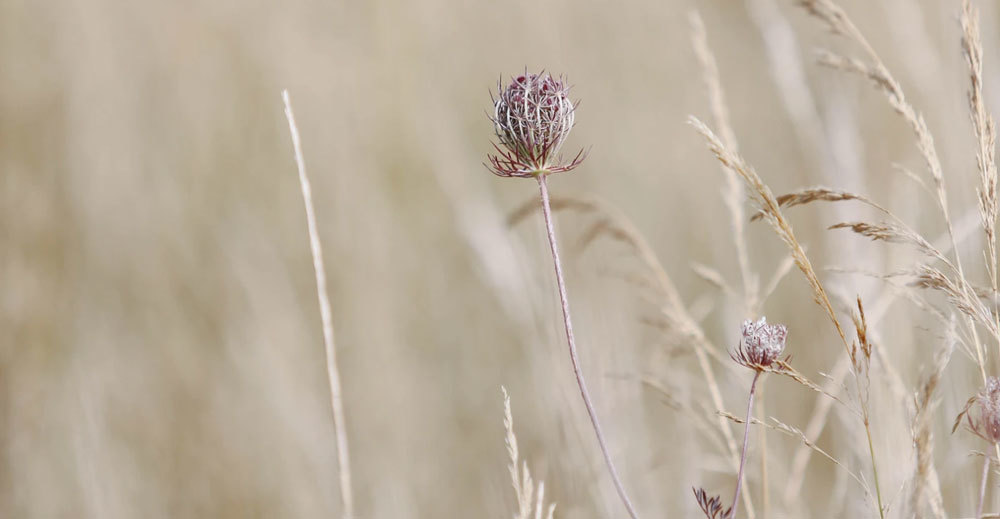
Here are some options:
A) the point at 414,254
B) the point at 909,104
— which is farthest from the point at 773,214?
the point at 414,254

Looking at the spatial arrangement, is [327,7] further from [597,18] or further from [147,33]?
[597,18]

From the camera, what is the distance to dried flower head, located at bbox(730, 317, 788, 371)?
110 centimetres

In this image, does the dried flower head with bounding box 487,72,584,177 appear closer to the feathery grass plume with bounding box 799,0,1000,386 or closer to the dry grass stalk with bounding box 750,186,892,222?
the dry grass stalk with bounding box 750,186,892,222

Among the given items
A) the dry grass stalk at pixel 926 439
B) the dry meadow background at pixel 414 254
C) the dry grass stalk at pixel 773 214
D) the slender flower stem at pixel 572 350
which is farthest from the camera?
the dry meadow background at pixel 414 254

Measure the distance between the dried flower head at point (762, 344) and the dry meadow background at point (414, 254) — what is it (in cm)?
Answer: 59

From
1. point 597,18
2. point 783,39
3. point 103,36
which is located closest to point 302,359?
point 783,39

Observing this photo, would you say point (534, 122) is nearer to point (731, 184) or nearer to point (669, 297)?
point (669, 297)

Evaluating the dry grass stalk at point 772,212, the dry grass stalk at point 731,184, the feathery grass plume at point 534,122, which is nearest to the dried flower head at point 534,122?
the feathery grass plume at point 534,122

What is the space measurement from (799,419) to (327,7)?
12.0 ft

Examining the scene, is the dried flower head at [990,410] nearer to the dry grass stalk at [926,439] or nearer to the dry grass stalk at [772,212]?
the dry grass stalk at [926,439]

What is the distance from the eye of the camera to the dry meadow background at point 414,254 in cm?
254

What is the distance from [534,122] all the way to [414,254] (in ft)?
9.22

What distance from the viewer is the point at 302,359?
3.27m

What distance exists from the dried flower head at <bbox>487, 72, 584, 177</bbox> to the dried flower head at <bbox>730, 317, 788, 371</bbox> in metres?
0.35
